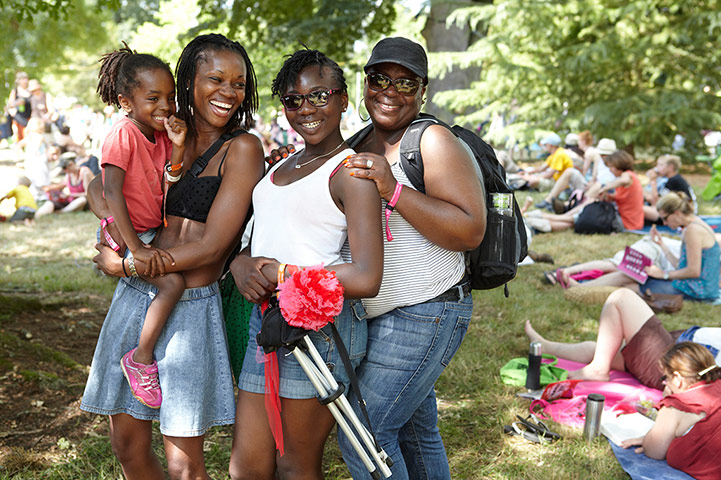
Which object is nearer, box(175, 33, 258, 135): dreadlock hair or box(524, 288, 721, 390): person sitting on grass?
box(175, 33, 258, 135): dreadlock hair

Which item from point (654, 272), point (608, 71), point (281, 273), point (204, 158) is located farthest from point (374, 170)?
point (608, 71)

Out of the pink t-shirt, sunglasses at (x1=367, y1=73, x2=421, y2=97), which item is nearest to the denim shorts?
the pink t-shirt

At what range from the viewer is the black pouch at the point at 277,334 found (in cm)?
235

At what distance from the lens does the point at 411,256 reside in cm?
257

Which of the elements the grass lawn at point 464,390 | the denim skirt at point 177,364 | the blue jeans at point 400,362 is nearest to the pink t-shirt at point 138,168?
the denim skirt at point 177,364

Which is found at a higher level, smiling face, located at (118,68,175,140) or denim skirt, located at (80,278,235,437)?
smiling face, located at (118,68,175,140)

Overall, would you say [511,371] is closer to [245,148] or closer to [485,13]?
[245,148]

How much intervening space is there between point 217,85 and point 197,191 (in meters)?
0.43

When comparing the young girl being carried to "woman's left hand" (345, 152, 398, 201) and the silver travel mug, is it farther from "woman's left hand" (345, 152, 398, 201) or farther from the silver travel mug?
the silver travel mug

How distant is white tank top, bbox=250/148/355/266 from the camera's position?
8.09ft

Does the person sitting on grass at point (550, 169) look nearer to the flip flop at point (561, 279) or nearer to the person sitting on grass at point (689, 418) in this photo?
the flip flop at point (561, 279)

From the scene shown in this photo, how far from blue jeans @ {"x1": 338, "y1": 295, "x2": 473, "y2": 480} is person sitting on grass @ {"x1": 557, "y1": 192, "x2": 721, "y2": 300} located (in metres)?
5.81

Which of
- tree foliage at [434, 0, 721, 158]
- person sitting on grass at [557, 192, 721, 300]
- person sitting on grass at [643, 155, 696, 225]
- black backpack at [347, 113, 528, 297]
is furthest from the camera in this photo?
tree foliage at [434, 0, 721, 158]

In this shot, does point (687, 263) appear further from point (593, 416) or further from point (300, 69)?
point (300, 69)
